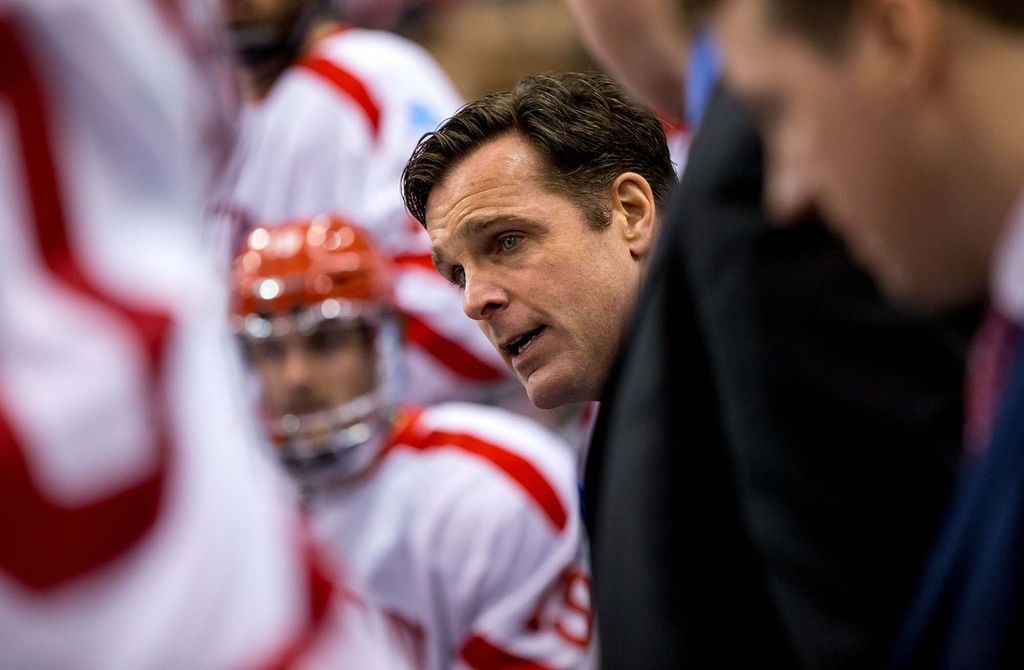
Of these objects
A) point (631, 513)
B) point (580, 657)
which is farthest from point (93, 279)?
point (580, 657)

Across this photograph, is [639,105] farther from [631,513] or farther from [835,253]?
[631,513]

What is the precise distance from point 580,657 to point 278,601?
1467mm

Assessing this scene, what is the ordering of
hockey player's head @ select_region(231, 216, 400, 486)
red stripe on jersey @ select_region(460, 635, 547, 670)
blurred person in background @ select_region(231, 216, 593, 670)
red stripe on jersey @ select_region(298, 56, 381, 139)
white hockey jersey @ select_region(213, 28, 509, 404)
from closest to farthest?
red stripe on jersey @ select_region(460, 635, 547, 670)
blurred person in background @ select_region(231, 216, 593, 670)
hockey player's head @ select_region(231, 216, 400, 486)
white hockey jersey @ select_region(213, 28, 509, 404)
red stripe on jersey @ select_region(298, 56, 381, 139)

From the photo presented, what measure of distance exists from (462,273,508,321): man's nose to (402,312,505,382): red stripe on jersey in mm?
1953

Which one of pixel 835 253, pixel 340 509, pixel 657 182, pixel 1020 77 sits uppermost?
pixel 1020 77

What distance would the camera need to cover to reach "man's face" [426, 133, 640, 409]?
1.10 metres

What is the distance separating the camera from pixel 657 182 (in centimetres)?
111

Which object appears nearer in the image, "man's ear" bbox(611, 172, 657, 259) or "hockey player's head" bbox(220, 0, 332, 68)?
"man's ear" bbox(611, 172, 657, 259)

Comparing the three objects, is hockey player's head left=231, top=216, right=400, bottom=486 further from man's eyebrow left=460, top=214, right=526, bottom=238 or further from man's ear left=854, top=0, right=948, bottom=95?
man's ear left=854, top=0, right=948, bottom=95

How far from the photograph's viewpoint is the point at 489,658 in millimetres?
2227

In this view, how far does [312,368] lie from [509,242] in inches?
55.0

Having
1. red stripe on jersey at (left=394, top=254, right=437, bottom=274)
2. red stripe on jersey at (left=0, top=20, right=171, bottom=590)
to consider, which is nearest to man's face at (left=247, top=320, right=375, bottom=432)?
red stripe on jersey at (left=394, top=254, right=437, bottom=274)


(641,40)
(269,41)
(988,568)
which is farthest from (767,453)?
(269,41)

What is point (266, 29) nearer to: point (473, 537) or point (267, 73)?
point (267, 73)
